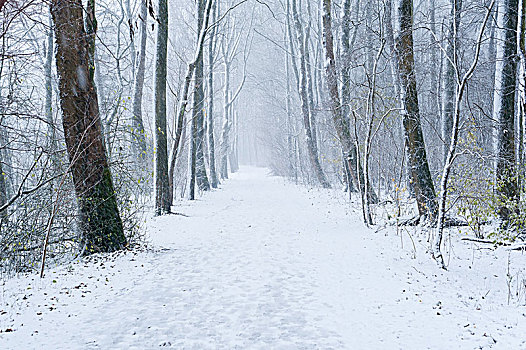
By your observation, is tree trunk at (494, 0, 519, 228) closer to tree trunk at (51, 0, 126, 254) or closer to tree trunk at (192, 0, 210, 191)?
tree trunk at (51, 0, 126, 254)

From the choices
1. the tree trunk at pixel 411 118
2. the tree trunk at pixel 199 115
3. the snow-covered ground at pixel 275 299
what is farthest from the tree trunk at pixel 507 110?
the tree trunk at pixel 199 115

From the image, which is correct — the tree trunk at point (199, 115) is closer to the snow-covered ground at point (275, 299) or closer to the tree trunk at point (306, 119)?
the tree trunk at point (306, 119)

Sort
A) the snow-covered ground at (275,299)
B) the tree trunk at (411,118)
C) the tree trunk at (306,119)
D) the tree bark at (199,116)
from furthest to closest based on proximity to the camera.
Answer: the tree trunk at (306,119) < the tree bark at (199,116) < the tree trunk at (411,118) < the snow-covered ground at (275,299)

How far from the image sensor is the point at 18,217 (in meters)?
5.67

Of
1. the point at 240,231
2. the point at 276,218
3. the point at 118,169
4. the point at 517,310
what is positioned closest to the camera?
the point at 517,310

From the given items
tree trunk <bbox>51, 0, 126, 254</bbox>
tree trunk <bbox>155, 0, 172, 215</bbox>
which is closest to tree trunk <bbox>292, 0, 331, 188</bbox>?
tree trunk <bbox>155, 0, 172, 215</bbox>

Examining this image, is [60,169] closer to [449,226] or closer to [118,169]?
[118,169]

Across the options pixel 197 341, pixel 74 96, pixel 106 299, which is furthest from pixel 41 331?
pixel 74 96

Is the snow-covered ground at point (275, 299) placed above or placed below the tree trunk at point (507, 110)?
below

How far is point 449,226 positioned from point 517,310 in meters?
3.79

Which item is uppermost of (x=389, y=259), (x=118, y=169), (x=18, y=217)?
(x=118, y=169)

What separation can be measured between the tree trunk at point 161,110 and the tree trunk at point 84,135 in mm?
4322

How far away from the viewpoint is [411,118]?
7.67 meters

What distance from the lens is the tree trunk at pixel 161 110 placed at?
10594 millimetres
